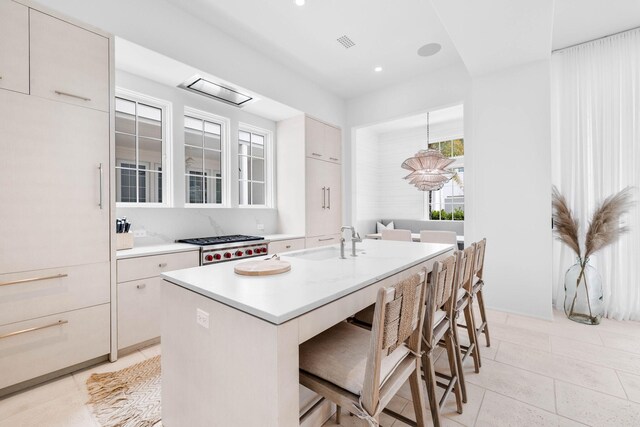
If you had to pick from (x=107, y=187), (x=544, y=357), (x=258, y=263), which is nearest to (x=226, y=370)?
(x=258, y=263)

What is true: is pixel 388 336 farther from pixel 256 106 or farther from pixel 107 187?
pixel 256 106

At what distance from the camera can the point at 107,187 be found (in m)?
2.24

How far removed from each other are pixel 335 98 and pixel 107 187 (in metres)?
3.64

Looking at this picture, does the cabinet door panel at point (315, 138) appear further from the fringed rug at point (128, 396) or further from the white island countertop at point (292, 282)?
the fringed rug at point (128, 396)

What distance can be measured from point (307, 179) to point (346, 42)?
68.9 inches

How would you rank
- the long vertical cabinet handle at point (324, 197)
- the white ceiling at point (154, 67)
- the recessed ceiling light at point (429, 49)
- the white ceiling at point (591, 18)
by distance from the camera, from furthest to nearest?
the long vertical cabinet handle at point (324, 197) → the recessed ceiling light at point (429, 49) → the white ceiling at point (591, 18) → the white ceiling at point (154, 67)

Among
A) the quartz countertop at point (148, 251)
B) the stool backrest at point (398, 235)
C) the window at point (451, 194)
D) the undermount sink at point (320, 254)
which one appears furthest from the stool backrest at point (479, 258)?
the window at point (451, 194)

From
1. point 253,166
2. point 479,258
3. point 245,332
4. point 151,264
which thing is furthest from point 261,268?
point 253,166

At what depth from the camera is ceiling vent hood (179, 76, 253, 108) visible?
3.12 m

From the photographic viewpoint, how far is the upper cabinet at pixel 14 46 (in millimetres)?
1804

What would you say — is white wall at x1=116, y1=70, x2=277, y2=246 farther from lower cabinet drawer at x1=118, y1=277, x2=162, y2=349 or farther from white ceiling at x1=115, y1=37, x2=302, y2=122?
lower cabinet drawer at x1=118, y1=277, x2=162, y2=349

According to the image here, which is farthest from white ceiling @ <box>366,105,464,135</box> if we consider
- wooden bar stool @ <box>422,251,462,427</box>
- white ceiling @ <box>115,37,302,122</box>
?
wooden bar stool @ <box>422,251,462,427</box>

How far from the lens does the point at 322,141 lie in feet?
14.6

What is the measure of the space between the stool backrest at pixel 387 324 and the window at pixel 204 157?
3014 mm
